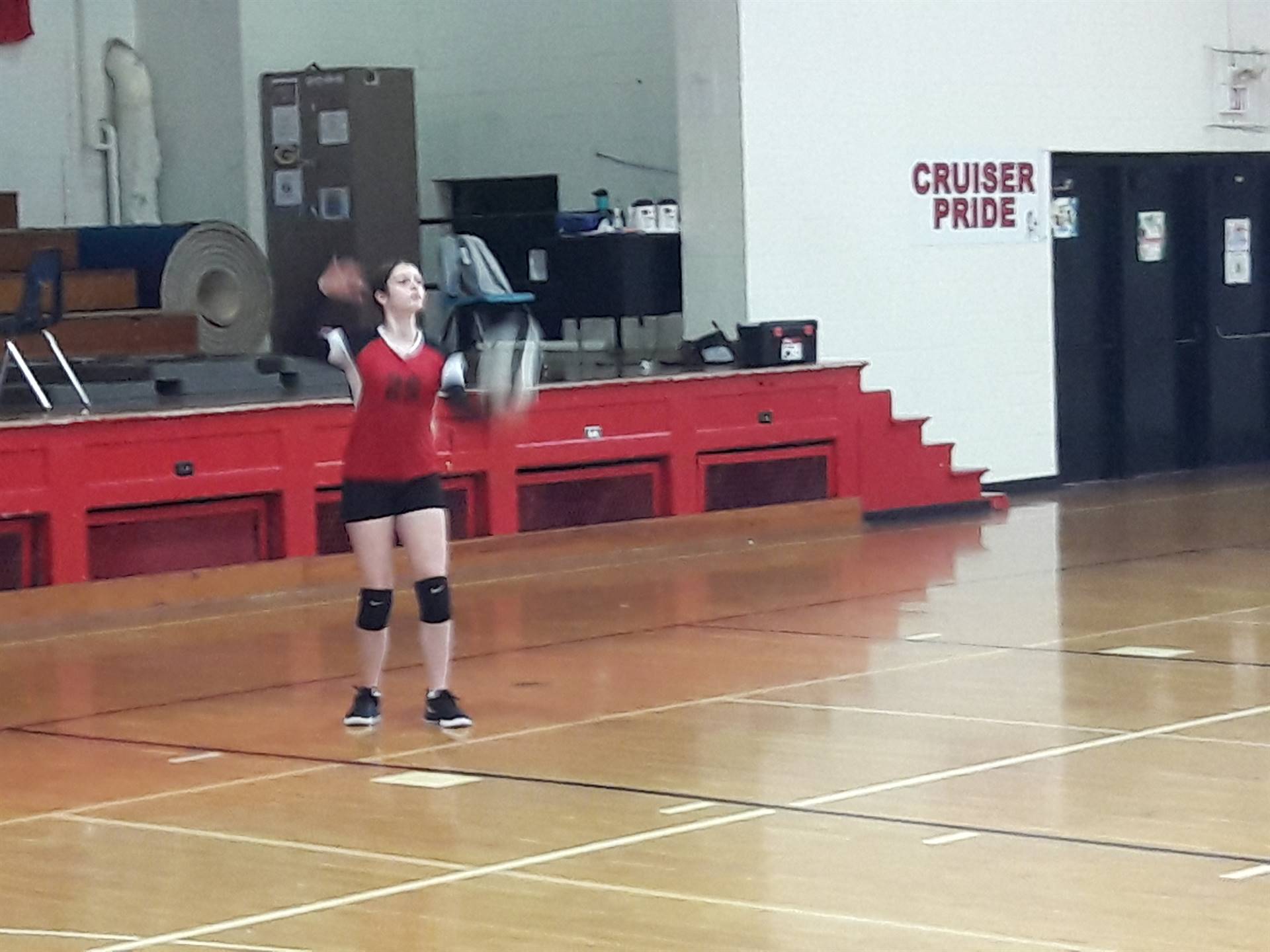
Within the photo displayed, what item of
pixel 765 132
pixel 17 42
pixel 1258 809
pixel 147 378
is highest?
pixel 17 42

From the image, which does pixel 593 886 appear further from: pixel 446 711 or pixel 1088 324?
pixel 1088 324

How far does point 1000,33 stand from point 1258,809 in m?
9.54

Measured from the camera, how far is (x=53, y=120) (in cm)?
1656

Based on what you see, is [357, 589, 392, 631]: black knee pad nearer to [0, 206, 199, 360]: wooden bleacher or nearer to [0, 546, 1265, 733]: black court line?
[0, 546, 1265, 733]: black court line

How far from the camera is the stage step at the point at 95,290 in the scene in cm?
1395

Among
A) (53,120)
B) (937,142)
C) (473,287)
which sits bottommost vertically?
(473,287)

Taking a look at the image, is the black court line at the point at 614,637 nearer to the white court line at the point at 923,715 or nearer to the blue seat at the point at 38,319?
the white court line at the point at 923,715

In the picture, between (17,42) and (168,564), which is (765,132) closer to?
(168,564)

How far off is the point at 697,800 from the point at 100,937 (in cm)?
183

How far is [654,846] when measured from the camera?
230 inches

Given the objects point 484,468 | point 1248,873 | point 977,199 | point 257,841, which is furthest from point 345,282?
point 977,199

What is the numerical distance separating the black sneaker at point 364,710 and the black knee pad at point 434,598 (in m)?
0.34

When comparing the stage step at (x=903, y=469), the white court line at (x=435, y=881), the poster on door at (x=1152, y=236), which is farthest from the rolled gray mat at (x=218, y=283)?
the white court line at (x=435, y=881)

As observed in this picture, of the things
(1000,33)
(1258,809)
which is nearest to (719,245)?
(1000,33)
